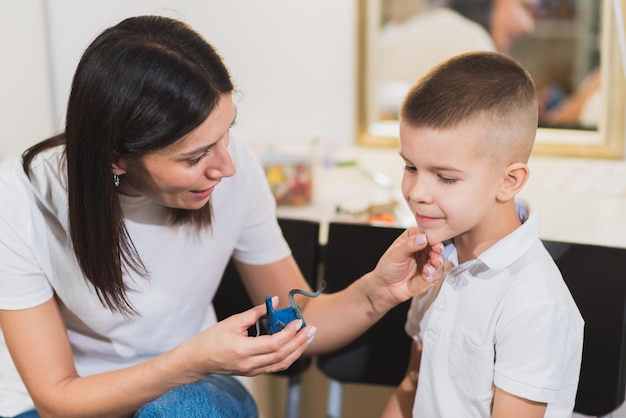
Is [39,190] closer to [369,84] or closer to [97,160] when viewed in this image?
[97,160]

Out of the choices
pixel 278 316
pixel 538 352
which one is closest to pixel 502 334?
pixel 538 352

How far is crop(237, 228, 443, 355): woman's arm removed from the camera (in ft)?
3.80

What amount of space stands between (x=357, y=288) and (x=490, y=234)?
245 millimetres

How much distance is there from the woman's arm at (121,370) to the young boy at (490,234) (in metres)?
0.25

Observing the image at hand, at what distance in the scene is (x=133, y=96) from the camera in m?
1.00

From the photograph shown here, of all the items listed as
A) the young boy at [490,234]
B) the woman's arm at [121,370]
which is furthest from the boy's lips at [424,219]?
the woman's arm at [121,370]

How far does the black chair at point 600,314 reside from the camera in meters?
1.20

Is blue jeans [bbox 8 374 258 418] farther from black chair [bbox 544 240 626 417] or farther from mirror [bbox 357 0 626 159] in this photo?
mirror [bbox 357 0 626 159]

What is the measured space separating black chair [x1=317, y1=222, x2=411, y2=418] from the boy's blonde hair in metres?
0.34

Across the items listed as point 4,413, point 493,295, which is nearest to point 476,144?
point 493,295

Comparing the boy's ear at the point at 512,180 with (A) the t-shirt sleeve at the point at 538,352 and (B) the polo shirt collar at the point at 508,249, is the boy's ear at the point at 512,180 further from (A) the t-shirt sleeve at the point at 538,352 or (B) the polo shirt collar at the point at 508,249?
(A) the t-shirt sleeve at the point at 538,352

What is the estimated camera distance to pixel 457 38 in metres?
2.01

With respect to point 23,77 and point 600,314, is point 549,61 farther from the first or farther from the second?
point 23,77

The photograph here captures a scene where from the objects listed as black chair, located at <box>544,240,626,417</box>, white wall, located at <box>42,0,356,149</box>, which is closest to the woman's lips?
black chair, located at <box>544,240,626,417</box>
